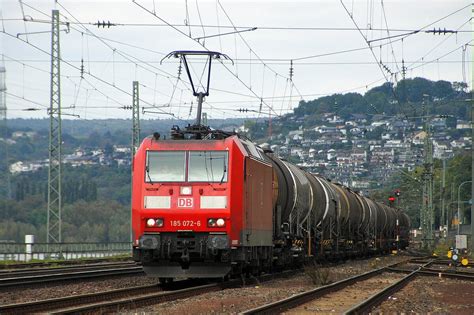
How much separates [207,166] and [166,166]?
3.09 feet

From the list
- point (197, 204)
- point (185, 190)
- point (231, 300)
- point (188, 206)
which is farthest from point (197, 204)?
point (231, 300)

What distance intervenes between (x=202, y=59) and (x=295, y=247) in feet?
30.0

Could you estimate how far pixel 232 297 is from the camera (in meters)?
18.4

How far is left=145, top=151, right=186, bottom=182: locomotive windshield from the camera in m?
20.6

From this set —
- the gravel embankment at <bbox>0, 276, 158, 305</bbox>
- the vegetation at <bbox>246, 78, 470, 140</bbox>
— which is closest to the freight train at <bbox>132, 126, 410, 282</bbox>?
the gravel embankment at <bbox>0, 276, 158, 305</bbox>

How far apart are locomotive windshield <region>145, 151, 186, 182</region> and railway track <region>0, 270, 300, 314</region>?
2.49m

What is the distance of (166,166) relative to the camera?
20.8 meters

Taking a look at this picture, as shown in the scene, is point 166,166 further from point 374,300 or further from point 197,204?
point 374,300

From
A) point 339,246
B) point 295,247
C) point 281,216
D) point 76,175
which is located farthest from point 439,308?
point 76,175

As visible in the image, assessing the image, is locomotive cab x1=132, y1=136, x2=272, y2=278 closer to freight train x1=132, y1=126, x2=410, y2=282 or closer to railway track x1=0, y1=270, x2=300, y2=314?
freight train x1=132, y1=126, x2=410, y2=282

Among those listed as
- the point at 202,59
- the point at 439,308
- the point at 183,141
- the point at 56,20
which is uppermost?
the point at 56,20

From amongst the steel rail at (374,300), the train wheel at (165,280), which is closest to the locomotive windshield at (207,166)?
the train wheel at (165,280)

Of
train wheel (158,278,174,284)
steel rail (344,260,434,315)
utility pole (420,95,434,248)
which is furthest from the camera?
utility pole (420,95,434,248)

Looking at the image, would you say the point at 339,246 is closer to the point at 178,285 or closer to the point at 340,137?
the point at 178,285
